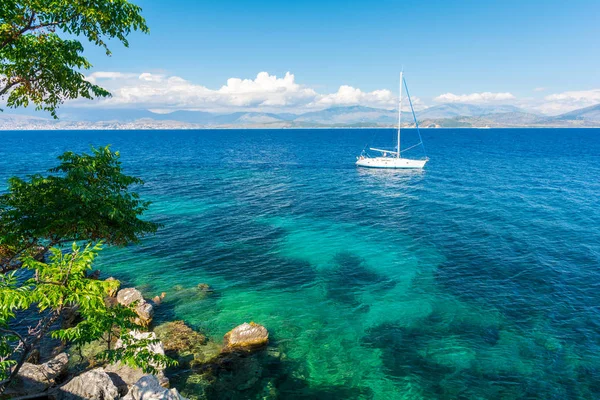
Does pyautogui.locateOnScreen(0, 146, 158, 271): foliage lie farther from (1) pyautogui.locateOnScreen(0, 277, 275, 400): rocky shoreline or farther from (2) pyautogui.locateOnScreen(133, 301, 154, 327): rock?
(2) pyautogui.locateOnScreen(133, 301, 154, 327): rock

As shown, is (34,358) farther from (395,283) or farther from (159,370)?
(395,283)

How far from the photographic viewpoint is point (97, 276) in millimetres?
33500

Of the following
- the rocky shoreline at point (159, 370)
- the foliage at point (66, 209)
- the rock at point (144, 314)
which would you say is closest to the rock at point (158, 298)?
the rocky shoreline at point (159, 370)

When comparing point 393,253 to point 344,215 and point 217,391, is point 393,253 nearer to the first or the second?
point 344,215

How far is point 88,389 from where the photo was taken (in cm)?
1712

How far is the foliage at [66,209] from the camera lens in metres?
13.0

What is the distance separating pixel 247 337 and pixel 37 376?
12.3 metres

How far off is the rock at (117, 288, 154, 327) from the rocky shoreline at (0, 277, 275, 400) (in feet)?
0.25

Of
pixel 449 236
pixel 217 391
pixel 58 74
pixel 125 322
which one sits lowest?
pixel 217 391

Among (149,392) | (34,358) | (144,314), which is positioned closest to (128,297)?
(144,314)

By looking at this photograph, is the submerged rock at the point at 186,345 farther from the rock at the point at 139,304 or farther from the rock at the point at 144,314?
the rock at the point at 139,304

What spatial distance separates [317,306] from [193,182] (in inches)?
2405

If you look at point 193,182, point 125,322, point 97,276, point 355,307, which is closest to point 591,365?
point 355,307

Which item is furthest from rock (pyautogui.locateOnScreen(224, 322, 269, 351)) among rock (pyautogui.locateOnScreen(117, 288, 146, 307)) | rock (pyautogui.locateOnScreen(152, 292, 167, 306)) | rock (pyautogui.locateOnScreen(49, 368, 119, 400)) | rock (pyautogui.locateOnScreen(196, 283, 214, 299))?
rock (pyautogui.locateOnScreen(117, 288, 146, 307))
